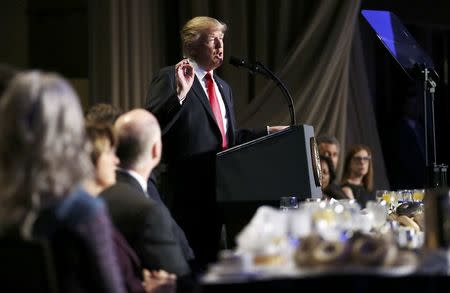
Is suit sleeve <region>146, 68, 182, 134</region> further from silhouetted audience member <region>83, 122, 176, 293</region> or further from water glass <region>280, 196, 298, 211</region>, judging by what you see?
silhouetted audience member <region>83, 122, 176, 293</region>

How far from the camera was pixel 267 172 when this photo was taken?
4.56 m

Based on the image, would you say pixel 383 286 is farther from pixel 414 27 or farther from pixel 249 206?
pixel 414 27

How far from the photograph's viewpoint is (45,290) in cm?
226

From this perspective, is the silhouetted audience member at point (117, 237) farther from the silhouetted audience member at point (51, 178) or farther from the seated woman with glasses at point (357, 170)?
the seated woman with glasses at point (357, 170)

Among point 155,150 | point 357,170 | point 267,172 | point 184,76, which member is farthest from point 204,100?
point 357,170

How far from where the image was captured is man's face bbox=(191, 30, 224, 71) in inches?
196

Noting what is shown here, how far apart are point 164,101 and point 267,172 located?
1.94ft

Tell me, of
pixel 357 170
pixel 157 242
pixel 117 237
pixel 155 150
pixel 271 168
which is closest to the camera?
pixel 117 237

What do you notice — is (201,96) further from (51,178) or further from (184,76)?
(51,178)

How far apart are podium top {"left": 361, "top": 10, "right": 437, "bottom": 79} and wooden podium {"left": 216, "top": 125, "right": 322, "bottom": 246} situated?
0.71 m

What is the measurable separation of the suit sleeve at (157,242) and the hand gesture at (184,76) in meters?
1.59

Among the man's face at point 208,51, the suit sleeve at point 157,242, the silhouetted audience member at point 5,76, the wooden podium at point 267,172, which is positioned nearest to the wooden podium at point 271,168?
the wooden podium at point 267,172

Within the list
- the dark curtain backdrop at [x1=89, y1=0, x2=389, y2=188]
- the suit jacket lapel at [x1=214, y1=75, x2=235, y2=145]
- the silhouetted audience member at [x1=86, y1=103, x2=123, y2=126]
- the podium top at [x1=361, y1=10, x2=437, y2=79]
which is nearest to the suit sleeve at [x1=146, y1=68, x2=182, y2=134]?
the suit jacket lapel at [x1=214, y1=75, x2=235, y2=145]

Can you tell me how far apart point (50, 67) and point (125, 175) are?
163 inches
